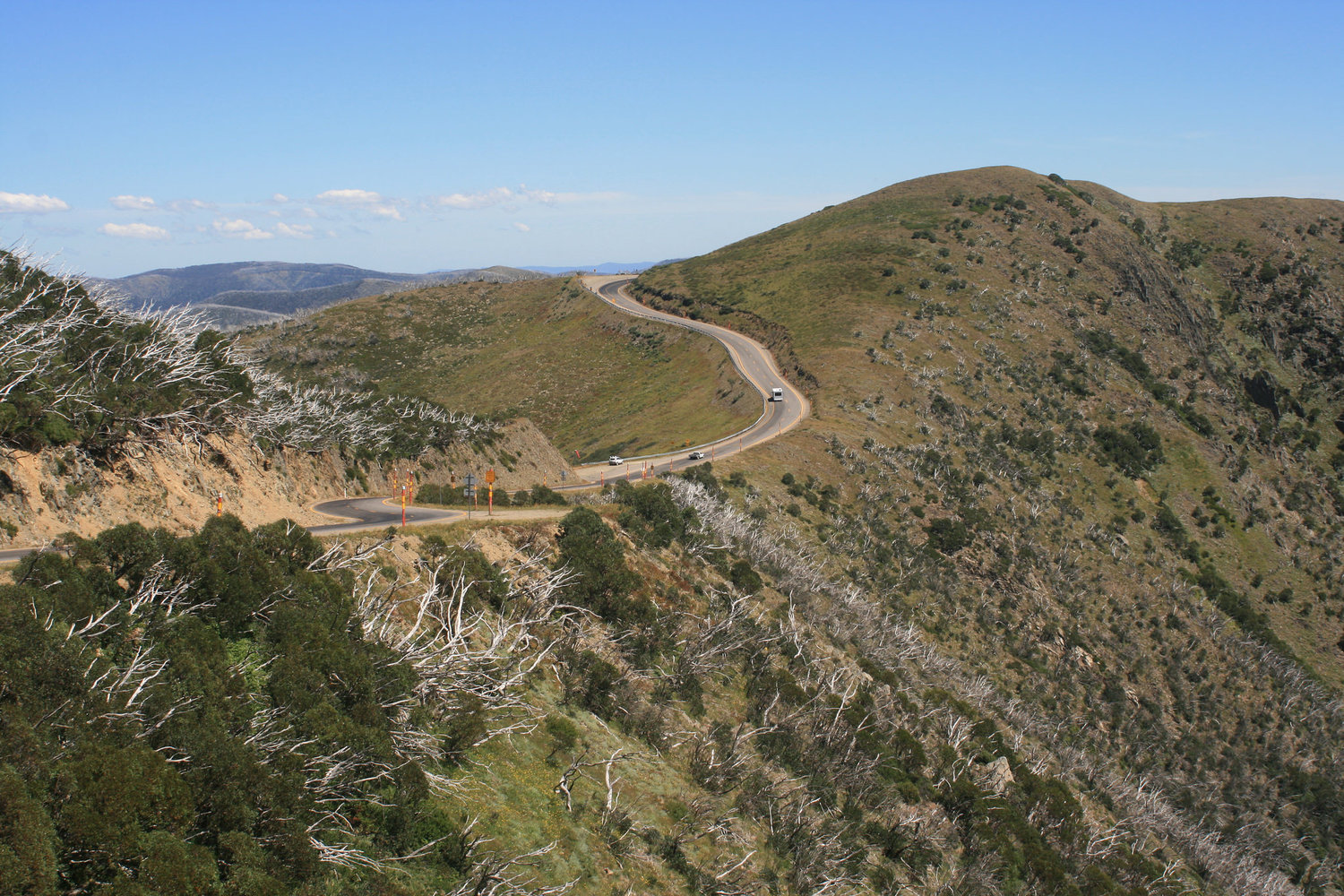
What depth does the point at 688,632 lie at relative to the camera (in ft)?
65.3

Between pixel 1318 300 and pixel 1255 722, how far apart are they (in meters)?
64.0

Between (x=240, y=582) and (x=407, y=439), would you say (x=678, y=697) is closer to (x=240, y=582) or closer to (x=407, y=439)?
(x=240, y=582)

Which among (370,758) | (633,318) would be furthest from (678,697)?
(633,318)

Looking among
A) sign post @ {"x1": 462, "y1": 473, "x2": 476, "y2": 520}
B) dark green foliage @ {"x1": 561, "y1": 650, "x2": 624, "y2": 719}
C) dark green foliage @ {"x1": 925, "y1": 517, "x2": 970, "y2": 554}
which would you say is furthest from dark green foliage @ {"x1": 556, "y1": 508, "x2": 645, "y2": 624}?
dark green foliage @ {"x1": 925, "y1": 517, "x2": 970, "y2": 554}

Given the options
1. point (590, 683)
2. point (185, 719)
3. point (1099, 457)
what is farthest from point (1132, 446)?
point (185, 719)

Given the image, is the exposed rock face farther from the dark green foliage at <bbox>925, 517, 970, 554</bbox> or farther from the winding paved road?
the dark green foliage at <bbox>925, 517, 970, 554</bbox>

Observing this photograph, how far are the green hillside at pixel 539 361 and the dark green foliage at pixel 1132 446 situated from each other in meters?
25.3

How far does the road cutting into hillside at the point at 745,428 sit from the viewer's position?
4081cm

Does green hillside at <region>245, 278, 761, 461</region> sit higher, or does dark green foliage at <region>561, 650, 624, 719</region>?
green hillside at <region>245, 278, 761, 461</region>

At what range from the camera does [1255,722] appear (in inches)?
1545

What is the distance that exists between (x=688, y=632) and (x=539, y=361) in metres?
62.8

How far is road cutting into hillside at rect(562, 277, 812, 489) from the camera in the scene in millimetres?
40812

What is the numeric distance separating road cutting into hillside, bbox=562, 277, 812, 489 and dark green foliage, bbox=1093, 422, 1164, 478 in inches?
854

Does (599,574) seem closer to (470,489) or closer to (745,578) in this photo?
(470,489)
